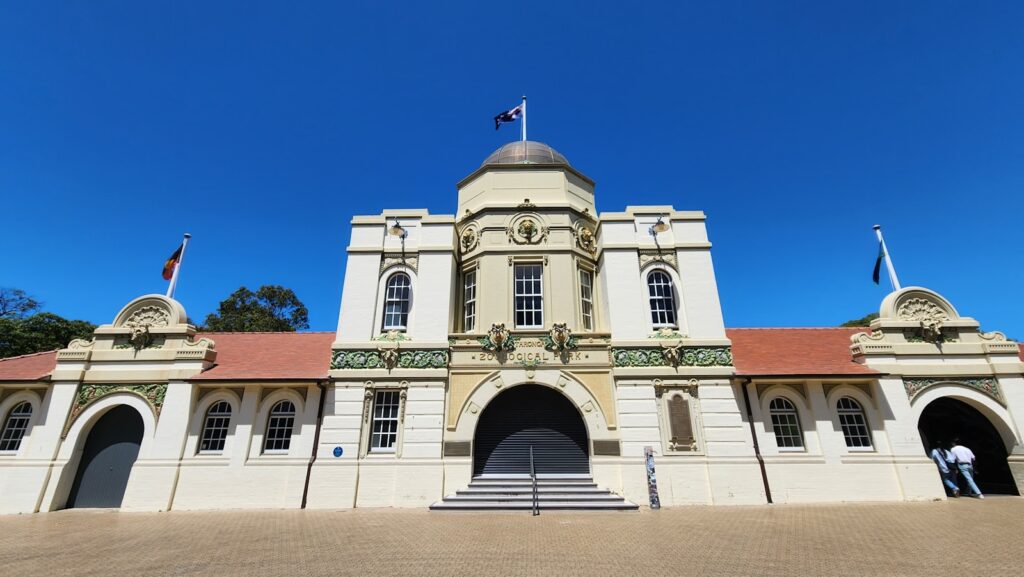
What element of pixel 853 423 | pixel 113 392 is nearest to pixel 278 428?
pixel 113 392

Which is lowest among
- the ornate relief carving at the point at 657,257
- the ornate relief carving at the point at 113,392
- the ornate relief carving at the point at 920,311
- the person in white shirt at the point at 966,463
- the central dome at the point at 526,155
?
the person in white shirt at the point at 966,463

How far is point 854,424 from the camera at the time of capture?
15711mm

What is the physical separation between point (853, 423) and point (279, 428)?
2122 centimetres

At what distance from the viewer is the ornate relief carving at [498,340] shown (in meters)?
16.1

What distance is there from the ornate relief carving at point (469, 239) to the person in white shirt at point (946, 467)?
18.8m

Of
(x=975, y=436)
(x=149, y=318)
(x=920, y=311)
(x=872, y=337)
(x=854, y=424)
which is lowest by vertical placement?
(x=975, y=436)

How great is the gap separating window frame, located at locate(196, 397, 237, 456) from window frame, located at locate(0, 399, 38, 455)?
6596 mm

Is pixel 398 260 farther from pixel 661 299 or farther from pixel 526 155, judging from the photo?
pixel 661 299

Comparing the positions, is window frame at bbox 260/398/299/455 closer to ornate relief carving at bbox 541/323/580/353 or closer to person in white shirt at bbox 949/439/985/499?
ornate relief carving at bbox 541/323/580/353

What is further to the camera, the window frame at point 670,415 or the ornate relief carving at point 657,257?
the ornate relief carving at point 657,257

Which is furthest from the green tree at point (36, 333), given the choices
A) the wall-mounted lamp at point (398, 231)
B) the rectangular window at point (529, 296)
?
the rectangular window at point (529, 296)

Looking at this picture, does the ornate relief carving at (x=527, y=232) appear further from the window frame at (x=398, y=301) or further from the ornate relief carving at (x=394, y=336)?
the ornate relief carving at (x=394, y=336)

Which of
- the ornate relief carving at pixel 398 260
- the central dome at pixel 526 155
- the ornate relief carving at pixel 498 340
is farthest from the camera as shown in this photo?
the central dome at pixel 526 155

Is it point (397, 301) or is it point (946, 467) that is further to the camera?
point (397, 301)
